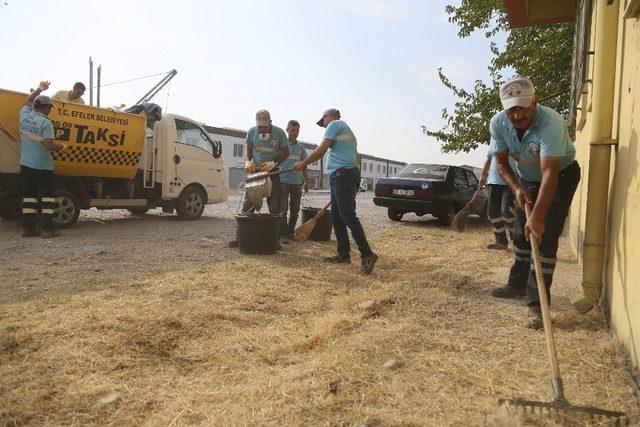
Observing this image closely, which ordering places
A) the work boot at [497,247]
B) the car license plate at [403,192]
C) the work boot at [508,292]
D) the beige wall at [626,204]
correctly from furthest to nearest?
the car license plate at [403,192]
the work boot at [497,247]
the work boot at [508,292]
the beige wall at [626,204]

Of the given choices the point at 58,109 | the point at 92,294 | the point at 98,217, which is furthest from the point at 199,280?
the point at 98,217

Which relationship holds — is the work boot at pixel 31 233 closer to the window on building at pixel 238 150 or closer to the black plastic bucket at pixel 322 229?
the black plastic bucket at pixel 322 229

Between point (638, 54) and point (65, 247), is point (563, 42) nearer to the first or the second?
point (638, 54)

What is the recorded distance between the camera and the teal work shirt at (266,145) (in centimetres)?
644

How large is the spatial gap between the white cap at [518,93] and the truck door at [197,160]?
737cm

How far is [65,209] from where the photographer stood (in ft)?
25.1

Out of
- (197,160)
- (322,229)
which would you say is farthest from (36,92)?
(322,229)

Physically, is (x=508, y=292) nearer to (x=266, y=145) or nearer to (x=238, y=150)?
(x=266, y=145)

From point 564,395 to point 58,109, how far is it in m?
7.68

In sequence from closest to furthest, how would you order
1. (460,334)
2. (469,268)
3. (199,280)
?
1. (460,334)
2. (199,280)
3. (469,268)

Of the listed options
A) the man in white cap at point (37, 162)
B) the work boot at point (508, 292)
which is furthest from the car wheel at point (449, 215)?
the man in white cap at point (37, 162)

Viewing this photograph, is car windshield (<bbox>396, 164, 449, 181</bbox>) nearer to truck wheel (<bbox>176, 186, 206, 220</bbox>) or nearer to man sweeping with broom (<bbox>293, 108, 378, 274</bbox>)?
truck wheel (<bbox>176, 186, 206, 220</bbox>)

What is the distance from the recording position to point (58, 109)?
24.2 ft

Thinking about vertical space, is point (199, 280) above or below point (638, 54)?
below
